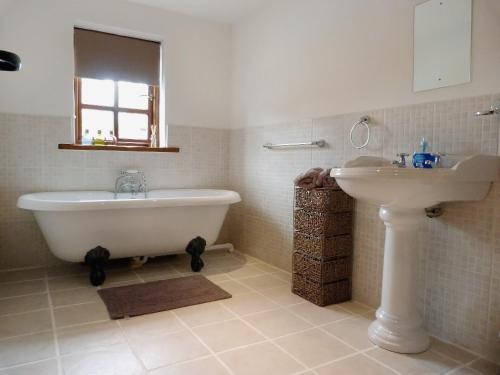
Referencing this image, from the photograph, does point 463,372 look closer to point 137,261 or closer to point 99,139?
point 137,261

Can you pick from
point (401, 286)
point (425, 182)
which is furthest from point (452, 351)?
point (425, 182)

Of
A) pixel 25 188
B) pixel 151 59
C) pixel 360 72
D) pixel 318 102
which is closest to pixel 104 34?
pixel 151 59

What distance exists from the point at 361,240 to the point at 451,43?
1.18 metres

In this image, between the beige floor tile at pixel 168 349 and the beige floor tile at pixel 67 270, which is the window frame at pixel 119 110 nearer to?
the beige floor tile at pixel 67 270

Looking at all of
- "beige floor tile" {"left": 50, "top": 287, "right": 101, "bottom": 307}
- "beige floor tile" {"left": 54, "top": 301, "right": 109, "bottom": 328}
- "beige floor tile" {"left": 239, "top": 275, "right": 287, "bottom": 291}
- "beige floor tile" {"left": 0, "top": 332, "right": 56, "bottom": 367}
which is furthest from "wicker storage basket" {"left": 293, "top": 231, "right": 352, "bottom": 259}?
"beige floor tile" {"left": 0, "top": 332, "right": 56, "bottom": 367}

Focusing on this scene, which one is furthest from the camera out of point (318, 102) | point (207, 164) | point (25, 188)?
point (207, 164)

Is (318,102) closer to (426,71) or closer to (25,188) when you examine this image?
(426,71)

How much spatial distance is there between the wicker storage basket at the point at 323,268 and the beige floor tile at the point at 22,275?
1.90 metres

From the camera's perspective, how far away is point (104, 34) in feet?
→ 10.5

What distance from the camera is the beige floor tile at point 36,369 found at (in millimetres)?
1488

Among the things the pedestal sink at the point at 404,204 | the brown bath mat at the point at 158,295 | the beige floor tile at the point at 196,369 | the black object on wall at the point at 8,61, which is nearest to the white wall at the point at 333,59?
the pedestal sink at the point at 404,204

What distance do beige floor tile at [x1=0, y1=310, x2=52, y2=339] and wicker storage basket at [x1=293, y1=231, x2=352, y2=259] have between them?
1500 mm

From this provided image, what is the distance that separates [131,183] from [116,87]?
0.92m

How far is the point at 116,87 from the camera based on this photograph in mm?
3400
